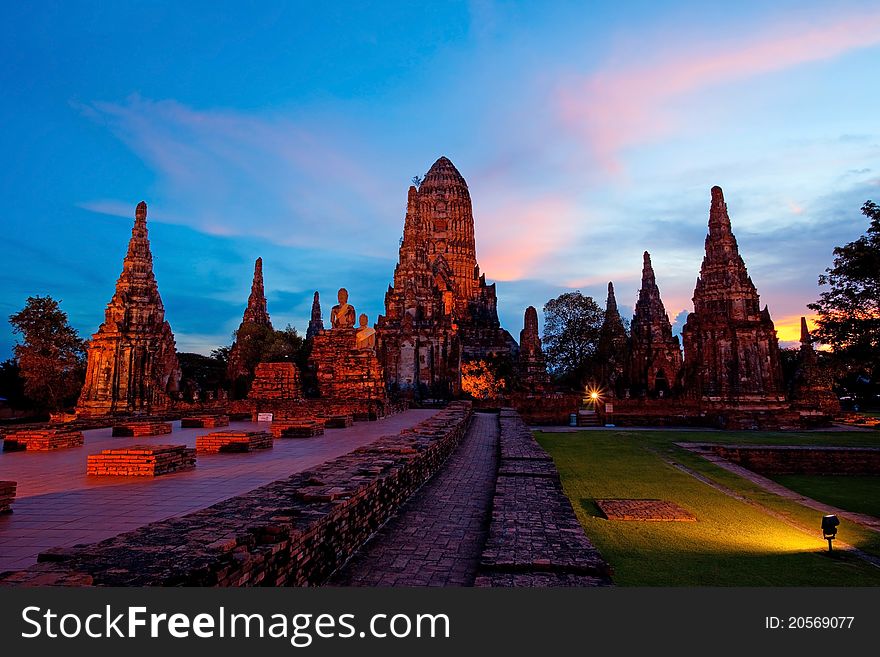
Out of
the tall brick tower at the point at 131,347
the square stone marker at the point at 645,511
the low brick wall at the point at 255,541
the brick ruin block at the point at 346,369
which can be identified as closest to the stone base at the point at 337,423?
the brick ruin block at the point at 346,369

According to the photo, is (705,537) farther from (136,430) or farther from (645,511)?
(136,430)

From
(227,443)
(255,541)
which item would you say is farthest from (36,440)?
(255,541)

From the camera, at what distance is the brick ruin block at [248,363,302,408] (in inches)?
870

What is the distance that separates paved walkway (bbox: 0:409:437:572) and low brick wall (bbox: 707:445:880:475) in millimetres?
11775

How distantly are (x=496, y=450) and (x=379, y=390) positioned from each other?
9733 millimetres

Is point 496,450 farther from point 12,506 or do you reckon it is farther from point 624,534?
point 12,506

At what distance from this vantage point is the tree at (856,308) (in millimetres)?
15852

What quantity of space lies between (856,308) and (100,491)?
1980 centimetres

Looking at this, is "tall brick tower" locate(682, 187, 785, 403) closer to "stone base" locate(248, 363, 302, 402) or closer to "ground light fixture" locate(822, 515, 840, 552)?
"stone base" locate(248, 363, 302, 402)

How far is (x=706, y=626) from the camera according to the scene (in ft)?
11.9

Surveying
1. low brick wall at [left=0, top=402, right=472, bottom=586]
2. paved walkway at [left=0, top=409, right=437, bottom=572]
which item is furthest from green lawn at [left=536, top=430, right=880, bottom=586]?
paved walkway at [left=0, top=409, right=437, bottom=572]

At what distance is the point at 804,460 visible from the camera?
651 inches

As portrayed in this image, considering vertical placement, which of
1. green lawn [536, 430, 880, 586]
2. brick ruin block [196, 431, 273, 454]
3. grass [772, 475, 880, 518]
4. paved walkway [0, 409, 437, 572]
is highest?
brick ruin block [196, 431, 273, 454]

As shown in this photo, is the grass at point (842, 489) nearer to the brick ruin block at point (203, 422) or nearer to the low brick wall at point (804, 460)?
the low brick wall at point (804, 460)
